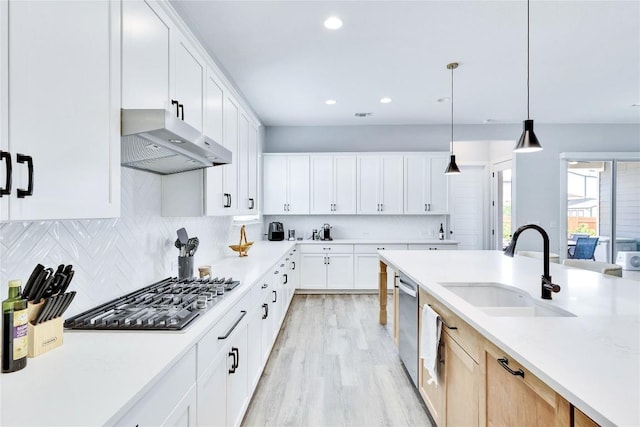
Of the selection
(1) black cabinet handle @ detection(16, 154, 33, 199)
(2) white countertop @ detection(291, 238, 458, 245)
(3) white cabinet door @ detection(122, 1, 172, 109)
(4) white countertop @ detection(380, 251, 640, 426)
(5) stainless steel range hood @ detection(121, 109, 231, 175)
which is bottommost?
(2) white countertop @ detection(291, 238, 458, 245)

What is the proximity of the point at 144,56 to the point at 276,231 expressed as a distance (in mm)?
4144

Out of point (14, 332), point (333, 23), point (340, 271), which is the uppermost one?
point (333, 23)

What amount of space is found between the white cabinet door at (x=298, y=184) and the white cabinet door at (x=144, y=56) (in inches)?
151

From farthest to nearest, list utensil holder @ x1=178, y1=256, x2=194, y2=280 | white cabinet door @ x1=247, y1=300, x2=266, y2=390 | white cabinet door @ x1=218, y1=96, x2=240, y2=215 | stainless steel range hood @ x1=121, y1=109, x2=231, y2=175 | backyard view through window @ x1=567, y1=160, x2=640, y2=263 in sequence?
backyard view through window @ x1=567, y1=160, x2=640, y2=263
white cabinet door @ x1=218, y1=96, x2=240, y2=215
utensil holder @ x1=178, y1=256, x2=194, y2=280
white cabinet door @ x1=247, y1=300, x2=266, y2=390
stainless steel range hood @ x1=121, y1=109, x2=231, y2=175

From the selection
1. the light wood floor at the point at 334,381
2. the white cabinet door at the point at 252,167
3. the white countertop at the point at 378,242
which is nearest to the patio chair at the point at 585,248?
the white countertop at the point at 378,242

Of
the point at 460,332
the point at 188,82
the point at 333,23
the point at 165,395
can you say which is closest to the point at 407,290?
the point at 460,332

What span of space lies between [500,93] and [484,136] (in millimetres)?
1640

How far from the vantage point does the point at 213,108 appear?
2473 mm

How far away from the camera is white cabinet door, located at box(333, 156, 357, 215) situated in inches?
220

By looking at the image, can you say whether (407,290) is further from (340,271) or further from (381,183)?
(381,183)

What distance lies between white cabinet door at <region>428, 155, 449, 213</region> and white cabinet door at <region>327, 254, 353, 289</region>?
168cm

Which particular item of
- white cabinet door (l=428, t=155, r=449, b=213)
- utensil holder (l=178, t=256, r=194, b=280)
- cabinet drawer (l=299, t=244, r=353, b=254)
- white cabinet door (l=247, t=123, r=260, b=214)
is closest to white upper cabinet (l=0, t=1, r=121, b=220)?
utensil holder (l=178, t=256, r=194, b=280)

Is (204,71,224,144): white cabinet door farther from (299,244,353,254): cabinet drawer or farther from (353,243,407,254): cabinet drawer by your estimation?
(353,243,407,254): cabinet drawer

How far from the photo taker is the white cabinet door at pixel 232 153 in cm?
278
